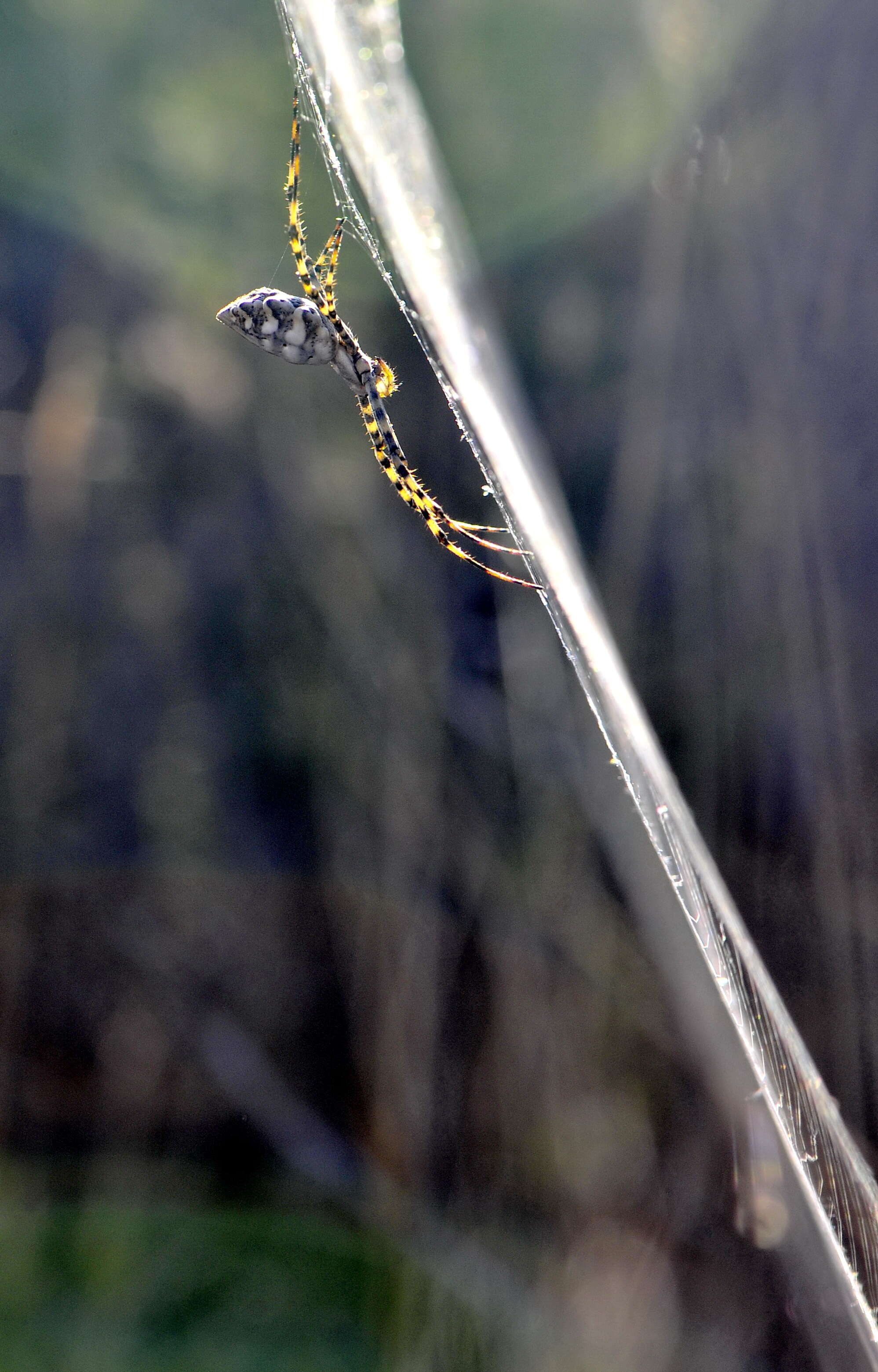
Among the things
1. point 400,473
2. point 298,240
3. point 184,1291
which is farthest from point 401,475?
point 184,1291

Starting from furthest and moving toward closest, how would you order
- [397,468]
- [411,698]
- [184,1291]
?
1. [411,698]
2. [184,1291]
3. [397,468]

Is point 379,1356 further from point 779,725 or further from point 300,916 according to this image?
point 779,725

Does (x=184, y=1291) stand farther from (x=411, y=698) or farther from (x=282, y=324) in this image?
(x=282, y=324)

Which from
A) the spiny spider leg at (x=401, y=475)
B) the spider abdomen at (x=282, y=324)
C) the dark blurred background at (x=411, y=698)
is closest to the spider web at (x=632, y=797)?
the spiny spider leg at (x=401, y=475)

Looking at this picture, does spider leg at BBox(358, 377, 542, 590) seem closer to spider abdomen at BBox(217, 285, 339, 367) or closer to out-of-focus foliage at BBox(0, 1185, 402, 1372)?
spider abdomen at BBox(217, 285, 339, 367)

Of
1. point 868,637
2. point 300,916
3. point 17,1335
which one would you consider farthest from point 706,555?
point 17,1335

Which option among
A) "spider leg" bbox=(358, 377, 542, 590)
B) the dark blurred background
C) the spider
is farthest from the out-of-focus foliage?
the spider

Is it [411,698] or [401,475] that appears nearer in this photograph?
[401,475]
